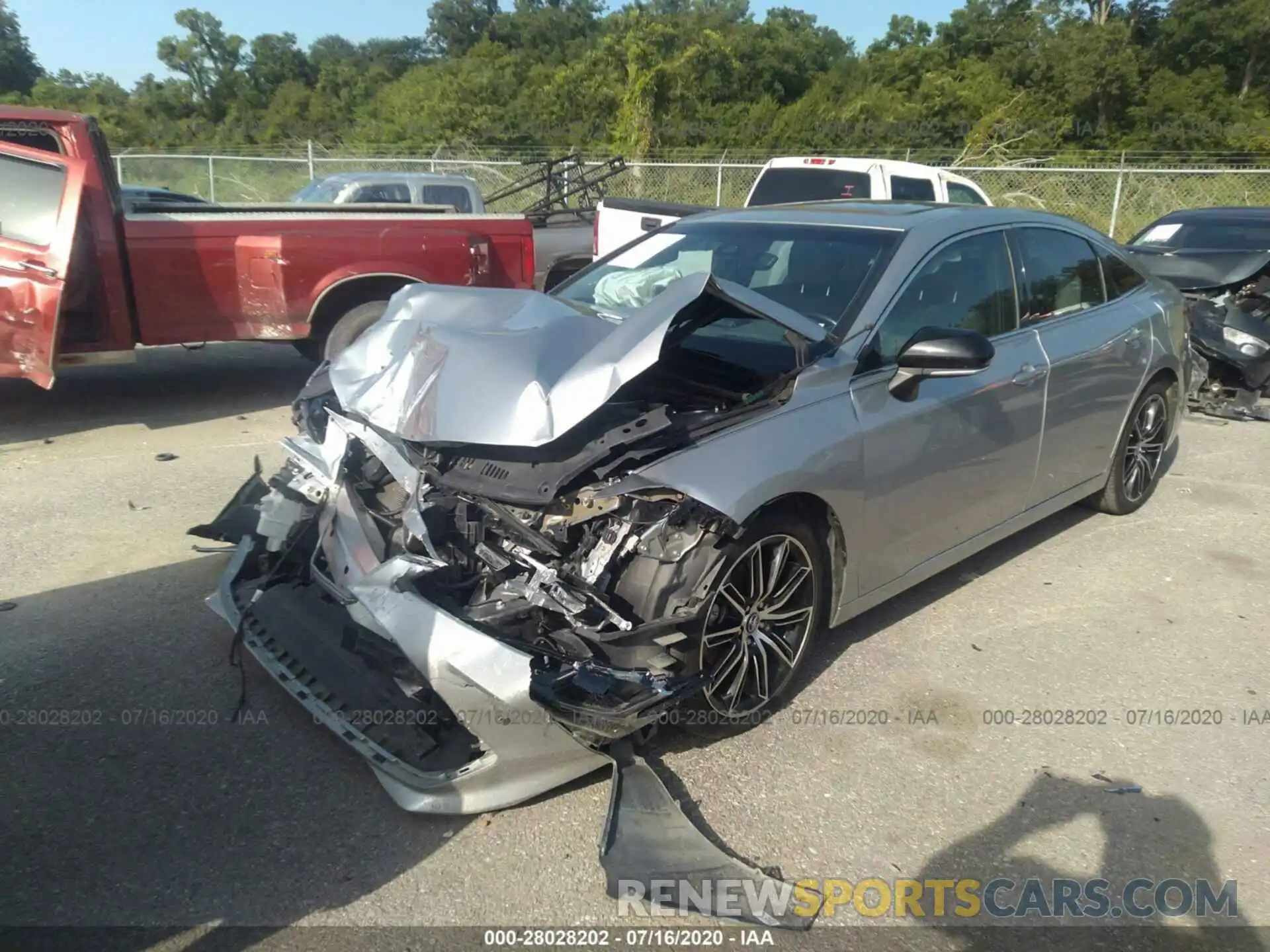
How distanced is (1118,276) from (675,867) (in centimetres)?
431

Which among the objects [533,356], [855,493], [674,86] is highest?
[674,86]

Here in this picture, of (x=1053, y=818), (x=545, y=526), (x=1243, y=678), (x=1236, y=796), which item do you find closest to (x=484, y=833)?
(x=545, y=526)

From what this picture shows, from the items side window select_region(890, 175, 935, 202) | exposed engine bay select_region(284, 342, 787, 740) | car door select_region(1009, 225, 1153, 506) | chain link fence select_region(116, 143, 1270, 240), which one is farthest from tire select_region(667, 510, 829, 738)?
chain link fence select_region(116, 143, 1270, 240)

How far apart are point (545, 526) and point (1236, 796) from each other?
2.46 m

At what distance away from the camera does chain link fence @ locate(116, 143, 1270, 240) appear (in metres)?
A: 17.8

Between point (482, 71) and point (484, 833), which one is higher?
point (482, 71)

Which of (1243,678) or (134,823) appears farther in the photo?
(1243,678)

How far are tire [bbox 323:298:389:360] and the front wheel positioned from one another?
504 cm

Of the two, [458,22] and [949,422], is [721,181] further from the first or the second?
[458,22]

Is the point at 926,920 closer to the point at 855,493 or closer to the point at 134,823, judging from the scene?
the point at 855,493

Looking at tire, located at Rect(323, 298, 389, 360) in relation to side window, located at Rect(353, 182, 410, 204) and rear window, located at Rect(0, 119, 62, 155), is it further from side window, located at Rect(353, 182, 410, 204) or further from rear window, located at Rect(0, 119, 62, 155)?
side window, located at Rect(353, 182, 410, 204)

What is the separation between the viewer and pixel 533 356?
340 cm

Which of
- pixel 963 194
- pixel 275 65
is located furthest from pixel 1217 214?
pixel 275 65

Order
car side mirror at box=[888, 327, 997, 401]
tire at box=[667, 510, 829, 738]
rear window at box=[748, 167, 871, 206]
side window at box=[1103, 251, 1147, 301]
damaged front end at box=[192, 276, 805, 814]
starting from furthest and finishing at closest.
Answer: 1. rear window at box=[748, 167, 871, 206]
2. side window at box=[1103, 251, 1147, 301]
3. car side mirror at box=[888, 327, 997, 401]
4. tire at box=[667, 510, 829, 738]
5. damaged front end at box=[192, 276, 805, 814]
